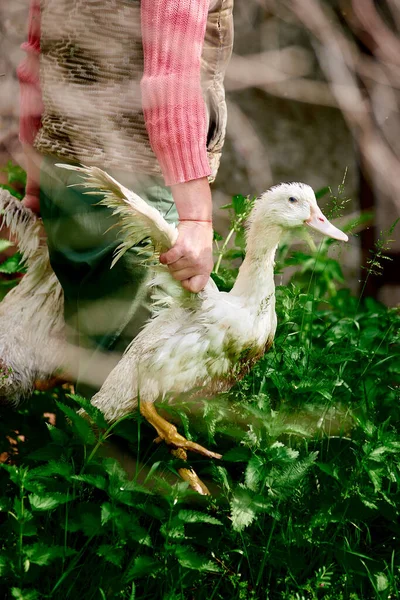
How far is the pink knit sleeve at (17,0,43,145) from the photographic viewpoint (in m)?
1.51

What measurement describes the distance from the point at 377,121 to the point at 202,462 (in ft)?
5.61

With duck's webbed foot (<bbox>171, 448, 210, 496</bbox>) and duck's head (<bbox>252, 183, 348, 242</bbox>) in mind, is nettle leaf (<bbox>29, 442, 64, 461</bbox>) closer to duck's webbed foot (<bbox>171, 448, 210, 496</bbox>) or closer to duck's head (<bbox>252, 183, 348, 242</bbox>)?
duck's webbed foot (<bbox>171, 448, 210, 496</bbox>)

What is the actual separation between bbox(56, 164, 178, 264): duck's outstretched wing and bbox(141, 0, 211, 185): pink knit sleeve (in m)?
0.09

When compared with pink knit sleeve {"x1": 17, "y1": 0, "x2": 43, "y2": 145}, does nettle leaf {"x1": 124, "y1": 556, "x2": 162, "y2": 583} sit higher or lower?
lower

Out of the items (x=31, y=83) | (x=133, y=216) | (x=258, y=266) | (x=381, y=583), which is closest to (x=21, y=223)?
(x=31, y=83)

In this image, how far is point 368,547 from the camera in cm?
157

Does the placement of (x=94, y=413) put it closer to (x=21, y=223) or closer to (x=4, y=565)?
(x=4, y=565)

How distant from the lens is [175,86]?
1.24 metres

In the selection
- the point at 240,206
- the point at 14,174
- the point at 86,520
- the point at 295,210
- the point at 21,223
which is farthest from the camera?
the point at 14,174

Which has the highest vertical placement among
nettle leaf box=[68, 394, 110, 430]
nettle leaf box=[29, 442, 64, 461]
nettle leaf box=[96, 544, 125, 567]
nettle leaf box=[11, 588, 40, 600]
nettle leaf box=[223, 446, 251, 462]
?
nettle leaf box=[68, 394, 110, 430]

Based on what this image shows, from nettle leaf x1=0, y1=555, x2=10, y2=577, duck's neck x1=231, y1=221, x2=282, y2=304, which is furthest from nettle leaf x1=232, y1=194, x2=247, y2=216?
nettle leaf x1=0, y1=555, x2=10, y2=577

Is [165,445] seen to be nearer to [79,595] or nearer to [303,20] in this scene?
[79,595]

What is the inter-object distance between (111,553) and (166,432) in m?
0.28

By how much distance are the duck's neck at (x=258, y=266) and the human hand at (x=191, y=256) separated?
0.48 ft
